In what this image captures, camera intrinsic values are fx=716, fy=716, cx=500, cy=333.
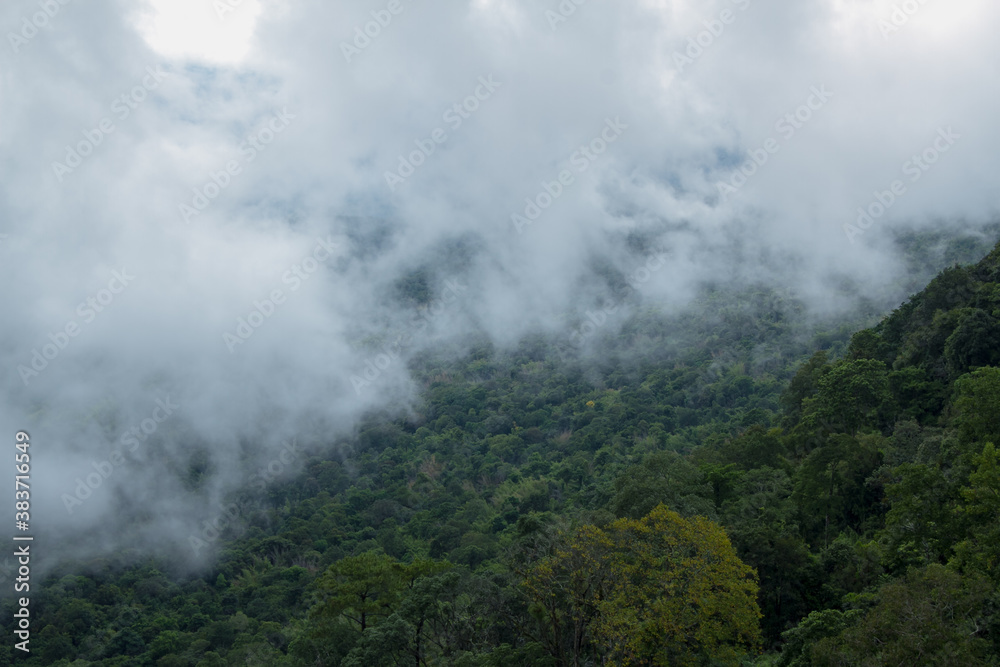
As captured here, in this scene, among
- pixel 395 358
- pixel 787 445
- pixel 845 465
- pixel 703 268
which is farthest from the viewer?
pixel 703 268

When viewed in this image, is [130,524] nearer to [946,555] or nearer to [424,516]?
[424,516]

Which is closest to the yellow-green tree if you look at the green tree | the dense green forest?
the dense green forest

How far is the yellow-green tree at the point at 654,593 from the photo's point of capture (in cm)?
2155

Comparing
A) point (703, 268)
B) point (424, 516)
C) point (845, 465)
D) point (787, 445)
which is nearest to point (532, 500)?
point (424, 516)

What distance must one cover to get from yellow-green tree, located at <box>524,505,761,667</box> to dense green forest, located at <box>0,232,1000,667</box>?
77 mm

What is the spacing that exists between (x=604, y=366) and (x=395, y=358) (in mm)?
57600

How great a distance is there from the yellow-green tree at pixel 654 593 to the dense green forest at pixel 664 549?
3.0 inches

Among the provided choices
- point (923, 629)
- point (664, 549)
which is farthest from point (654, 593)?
point (923, 629)

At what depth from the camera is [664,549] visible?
23.5 meters

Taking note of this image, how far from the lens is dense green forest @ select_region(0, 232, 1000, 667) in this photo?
20.7m

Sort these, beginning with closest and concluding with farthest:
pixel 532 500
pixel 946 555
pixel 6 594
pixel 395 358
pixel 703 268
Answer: pixel 946 555 < pixel 532 500 < pixel 6 594 < pixel 395 358 < pixel 703 268

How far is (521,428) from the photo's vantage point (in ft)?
381

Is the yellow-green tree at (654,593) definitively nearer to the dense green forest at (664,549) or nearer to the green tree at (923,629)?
the dense green forest at (664,549)

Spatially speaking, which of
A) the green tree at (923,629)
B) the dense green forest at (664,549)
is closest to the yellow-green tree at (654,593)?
the dense green forest at (664,549)
